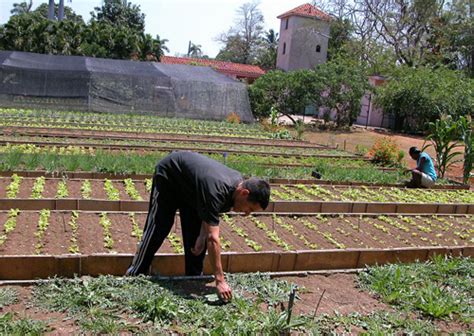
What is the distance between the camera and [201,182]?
3.05 meters

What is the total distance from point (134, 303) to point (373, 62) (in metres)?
26.8

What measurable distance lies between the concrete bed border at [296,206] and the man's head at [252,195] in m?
2.92

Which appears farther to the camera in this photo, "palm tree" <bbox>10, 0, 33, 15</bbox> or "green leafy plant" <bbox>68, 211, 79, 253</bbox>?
"palm tree" <bbox>10, 0, 33, 15</bbox>

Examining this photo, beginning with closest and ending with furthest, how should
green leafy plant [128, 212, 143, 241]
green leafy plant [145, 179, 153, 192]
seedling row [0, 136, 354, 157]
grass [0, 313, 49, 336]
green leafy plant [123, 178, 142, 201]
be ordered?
grass [0, 313, 49, 336] → green leafy plant [128, 212, 143, 241] → green leafy plant [123, 178, 142, 201] → green leafy plant [145, 179, 153, 192] → seedling row [0, 136, 354, 157]

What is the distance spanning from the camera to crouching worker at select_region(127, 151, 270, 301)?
116 inches

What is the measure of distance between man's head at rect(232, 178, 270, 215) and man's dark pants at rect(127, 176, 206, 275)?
69 centimetres

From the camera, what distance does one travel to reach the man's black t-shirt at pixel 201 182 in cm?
298

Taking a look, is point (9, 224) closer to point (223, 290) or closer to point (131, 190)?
point (131, 190)

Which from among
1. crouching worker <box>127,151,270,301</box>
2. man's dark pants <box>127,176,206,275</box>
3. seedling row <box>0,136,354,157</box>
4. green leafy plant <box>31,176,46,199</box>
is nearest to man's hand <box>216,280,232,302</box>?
crouching worker <box>127,151,270,301</box>

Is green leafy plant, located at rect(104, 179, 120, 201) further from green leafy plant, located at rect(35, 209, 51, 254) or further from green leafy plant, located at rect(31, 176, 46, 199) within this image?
green leafy plant, located at rect(35, 209, 51, 254)

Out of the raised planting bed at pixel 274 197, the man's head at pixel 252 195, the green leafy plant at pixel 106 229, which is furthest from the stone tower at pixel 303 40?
the man's head at pixel 252 195

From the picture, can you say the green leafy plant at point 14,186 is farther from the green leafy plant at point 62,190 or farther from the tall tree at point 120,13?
the tall tree at point 120,13

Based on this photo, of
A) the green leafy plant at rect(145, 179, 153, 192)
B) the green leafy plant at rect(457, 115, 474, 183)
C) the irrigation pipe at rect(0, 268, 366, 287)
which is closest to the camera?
the irrigation pipe at rect(0, 268, 366, 287)

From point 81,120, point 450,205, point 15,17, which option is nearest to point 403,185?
point 450,205
